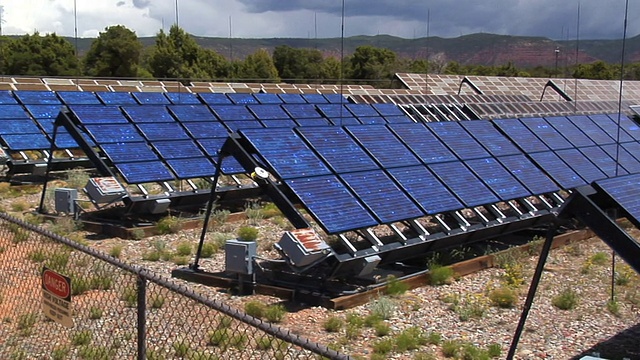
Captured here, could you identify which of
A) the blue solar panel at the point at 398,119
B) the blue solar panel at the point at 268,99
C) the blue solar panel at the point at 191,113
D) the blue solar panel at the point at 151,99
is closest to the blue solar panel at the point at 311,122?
the blue solar panel at the point at 398,119

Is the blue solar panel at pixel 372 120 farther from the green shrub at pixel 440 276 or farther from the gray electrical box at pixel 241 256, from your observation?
the gray electrical box at pixel 241 256

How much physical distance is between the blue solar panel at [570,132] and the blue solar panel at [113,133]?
32.9 feet

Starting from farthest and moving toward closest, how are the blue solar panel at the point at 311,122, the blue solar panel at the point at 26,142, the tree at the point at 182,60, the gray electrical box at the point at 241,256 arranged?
the tree at the point at 182,60 → the blue solar panel at the point at 311,122 → the blue solar panel at the point at 26,142 → the gray electrical box at the point at 241,256

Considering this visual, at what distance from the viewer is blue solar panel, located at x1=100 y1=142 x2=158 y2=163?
14.2 metres

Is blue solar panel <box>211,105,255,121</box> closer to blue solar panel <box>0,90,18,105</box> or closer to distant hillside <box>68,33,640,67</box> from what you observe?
blue solar panel <box>0,90,18,105</box>

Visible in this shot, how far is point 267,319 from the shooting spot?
890 centimetres

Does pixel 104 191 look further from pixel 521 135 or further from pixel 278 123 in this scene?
pixel 521 135

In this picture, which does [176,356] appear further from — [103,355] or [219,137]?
[219,137]

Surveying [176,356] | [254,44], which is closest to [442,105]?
[176,356]

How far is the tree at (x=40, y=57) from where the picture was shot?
6234cm

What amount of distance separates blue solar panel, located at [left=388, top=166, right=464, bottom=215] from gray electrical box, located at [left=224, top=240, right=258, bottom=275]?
292 centimetres

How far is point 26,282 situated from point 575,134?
12757 mm

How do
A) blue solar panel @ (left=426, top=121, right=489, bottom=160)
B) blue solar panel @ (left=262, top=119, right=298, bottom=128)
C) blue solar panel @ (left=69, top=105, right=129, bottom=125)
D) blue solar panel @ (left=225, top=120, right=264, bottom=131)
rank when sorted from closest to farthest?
1. blue solar panel @ (left=426, top=121, right=489, bottom=160)
2. blue solar panel @ (left=69, top=105, right=129, bottom=125)
3. blue solar panel @ (left=225, top=120, right=264, bottom=131)
4. blue solar panel @ (left=262, top=119, right=298, bottom=128)

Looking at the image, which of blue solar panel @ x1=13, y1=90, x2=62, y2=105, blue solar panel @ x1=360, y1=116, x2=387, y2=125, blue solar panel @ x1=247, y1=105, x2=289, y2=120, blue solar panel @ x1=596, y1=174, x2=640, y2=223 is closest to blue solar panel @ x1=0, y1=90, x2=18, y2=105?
blue solar panel @ x1=13, y1=90, x2=62, y2=105
